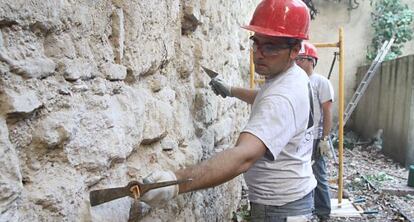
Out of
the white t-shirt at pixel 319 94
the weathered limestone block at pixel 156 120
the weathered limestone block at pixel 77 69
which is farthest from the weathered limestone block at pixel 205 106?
the white t-shirt at pixel 319 94

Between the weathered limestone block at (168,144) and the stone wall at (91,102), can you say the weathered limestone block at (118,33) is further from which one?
the weathered limestone block at (168,144)

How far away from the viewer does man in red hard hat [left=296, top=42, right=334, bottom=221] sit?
3.86 meters

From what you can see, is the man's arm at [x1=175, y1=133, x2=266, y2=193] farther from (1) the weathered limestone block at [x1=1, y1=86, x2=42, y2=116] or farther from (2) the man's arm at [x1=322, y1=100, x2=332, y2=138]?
(2) the man's arm at [x1=322, y1=100, x2=332, y2=138]

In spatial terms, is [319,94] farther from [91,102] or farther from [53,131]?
[53,131]

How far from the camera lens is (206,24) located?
2.53 metres

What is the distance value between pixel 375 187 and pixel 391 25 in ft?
16.5

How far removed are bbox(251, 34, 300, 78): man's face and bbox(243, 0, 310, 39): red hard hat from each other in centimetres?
4

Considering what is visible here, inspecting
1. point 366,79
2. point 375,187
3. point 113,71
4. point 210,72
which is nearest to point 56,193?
point 113,71

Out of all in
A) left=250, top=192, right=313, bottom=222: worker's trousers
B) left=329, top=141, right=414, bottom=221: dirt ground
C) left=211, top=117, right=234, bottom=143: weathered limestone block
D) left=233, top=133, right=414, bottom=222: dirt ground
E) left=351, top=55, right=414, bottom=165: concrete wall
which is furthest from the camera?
left=351, top=55, right=414, bottom=165: concrete wall

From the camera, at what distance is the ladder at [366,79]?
720 centimetres

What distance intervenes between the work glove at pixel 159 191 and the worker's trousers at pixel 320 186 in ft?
9.22

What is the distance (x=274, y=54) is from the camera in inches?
76.3

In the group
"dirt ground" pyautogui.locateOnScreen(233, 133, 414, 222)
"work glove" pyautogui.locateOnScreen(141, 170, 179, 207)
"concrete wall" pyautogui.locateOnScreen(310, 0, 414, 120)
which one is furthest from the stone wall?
"concrete wall" pyautogui.locateOnScreen(310, 0, 414, 120)

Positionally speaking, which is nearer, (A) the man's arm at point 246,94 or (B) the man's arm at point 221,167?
(B) the man's arm at point 221,167
